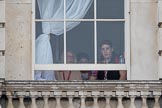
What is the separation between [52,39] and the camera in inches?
773

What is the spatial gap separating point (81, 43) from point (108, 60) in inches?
25.6

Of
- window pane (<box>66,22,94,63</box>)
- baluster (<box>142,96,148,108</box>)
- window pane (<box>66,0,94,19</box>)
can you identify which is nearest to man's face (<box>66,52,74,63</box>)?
window pane (<box>66,22,94,63</box>)

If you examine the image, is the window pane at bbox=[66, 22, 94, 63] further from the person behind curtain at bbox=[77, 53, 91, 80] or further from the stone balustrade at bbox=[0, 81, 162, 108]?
the stone balustrade at bbox=[0, 81, 162, 108]

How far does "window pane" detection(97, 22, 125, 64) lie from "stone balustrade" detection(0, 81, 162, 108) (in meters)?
1.02

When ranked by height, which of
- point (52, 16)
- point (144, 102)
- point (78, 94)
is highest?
point (52, 16)

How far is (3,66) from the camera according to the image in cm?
1877

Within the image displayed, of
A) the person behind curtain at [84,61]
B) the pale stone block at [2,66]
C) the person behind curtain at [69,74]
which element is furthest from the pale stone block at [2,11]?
the person behind curtain at [84,61]

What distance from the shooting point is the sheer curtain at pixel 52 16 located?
19.5 metres

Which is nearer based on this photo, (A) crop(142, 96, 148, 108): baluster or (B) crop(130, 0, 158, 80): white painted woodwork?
(A) crop(142, 96, 148, 108): baluster

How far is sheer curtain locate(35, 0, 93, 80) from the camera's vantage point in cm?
1955

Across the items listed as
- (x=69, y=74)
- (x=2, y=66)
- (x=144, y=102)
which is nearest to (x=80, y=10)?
(x=69, y=74)

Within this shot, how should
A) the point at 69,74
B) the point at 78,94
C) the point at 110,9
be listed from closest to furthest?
the point at 78,94 < the point at 69,74 < the point at 110,9

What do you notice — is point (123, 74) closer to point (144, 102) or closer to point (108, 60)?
point (108, 60)

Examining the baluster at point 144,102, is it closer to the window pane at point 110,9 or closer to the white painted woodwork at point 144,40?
the white painted woodwork at point 144,40
